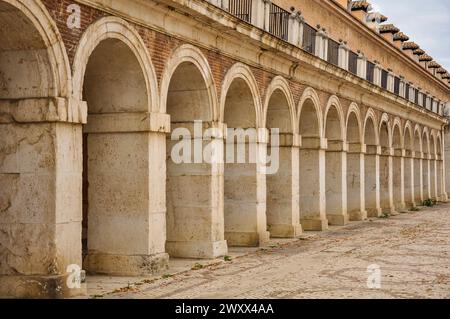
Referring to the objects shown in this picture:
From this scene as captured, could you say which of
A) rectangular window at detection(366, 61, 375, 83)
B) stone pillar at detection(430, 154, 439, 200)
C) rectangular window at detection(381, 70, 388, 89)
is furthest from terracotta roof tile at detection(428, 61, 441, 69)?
rectangular window at detection(366, 61, 375, 83)

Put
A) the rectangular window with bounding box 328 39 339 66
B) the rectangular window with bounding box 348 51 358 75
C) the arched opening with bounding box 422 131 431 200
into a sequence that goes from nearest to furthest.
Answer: the rectangular window with bounding box 328 39 339 66, the rectangular window with bounding box 348 51 358 75, the arched opening with bounding box 422 131 431 200

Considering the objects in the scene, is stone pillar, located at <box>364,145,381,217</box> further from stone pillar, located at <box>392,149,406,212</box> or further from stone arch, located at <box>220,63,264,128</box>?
stone arch, located at <box>220,63,264,128</box>

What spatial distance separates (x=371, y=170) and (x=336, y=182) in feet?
14.7

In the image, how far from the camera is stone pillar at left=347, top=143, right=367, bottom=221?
25422mm

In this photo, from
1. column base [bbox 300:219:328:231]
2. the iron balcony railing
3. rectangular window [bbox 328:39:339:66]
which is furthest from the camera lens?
rectangular window [bbox 328:39:339:66]

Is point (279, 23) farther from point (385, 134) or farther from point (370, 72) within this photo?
point (385, 134)

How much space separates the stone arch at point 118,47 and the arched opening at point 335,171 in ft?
39.5

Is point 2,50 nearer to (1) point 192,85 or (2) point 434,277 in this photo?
(1) point 192,85

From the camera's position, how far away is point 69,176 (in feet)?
32.8

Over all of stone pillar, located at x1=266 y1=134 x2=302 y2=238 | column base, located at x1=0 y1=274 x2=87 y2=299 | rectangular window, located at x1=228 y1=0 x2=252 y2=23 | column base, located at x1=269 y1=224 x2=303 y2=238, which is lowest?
column base, located at x1=0 y1=274 x2=87 y2=299

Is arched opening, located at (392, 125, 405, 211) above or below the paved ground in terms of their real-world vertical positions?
above

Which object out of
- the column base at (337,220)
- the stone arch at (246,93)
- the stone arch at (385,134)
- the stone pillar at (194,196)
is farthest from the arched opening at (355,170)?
the stone pillar at (194,196)
